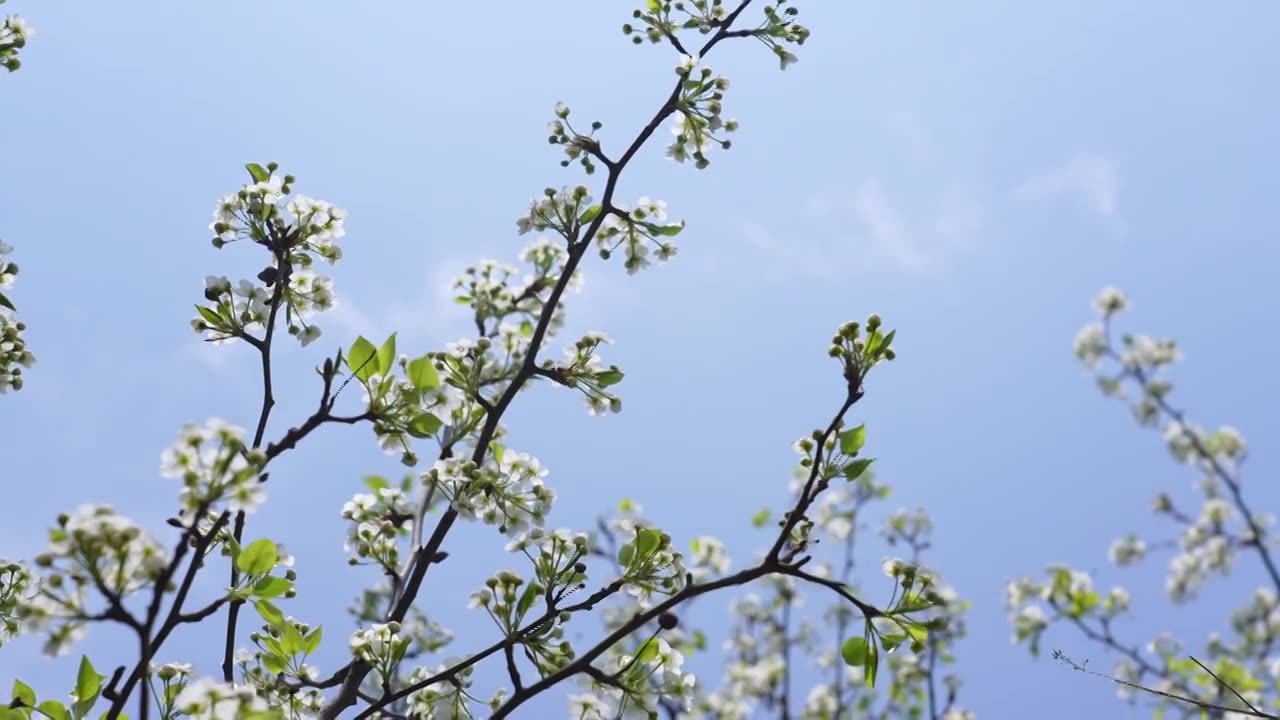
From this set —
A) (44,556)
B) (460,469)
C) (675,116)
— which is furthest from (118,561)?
(675,116)

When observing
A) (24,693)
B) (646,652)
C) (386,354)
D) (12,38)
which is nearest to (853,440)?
(646,652)

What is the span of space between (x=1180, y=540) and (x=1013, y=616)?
2.36 meters

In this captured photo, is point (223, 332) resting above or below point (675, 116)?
below

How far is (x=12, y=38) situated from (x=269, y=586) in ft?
10.0

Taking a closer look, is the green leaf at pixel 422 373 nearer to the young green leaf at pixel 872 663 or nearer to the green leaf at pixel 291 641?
the green leaf at pixel 291 641

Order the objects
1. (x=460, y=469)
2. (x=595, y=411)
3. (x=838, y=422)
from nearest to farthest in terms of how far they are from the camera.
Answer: (x=838, y=422) → (x=460, y=469) → (x=595, y=411)

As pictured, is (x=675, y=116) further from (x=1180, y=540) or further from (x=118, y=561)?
(x=1180, y=540)

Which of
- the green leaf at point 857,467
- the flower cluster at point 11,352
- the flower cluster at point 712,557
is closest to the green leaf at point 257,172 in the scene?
the flower cluster at point 11,352

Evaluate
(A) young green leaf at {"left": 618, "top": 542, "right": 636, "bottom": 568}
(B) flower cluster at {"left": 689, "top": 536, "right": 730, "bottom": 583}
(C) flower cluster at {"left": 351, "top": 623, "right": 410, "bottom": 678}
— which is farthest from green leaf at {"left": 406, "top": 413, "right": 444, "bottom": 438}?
(B) flower cluster at {"left": 689, "top": 536, "right": 730, "bottom": 583}

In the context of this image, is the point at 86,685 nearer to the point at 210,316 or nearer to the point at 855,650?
the point at 210,316

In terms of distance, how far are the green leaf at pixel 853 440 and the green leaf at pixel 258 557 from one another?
1562 millimetres

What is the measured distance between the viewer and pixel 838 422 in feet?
8.78

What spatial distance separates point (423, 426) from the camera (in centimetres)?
287

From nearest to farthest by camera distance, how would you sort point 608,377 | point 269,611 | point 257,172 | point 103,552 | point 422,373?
point 103,552 < point 269,611 < point 422,373 < point 257,172 < point 608,377
